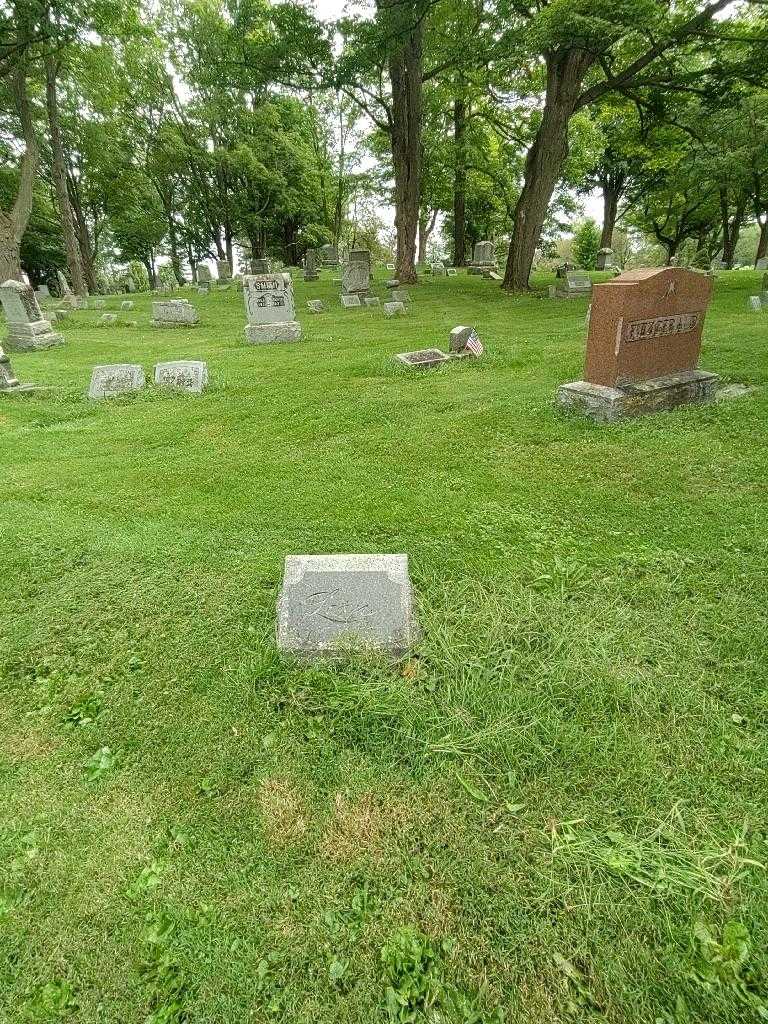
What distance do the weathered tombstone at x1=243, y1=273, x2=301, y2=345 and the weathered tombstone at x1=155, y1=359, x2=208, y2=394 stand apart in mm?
3828

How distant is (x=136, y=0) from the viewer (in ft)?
47.1

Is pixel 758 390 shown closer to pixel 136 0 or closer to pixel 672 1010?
pixel 672 1010

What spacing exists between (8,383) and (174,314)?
767 cm

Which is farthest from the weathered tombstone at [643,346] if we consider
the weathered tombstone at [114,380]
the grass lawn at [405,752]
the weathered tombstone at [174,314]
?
the weathered tombstone at [174,314]

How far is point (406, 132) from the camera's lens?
56.0 ft

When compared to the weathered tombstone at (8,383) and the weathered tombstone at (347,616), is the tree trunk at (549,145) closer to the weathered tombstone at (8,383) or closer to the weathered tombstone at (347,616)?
the weathered tombstone at (8,383)

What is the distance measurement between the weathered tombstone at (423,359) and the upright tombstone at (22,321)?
952 centimetres

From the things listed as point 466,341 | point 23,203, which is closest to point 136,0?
point 23,203

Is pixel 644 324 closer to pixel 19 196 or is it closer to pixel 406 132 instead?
pixel 406 132

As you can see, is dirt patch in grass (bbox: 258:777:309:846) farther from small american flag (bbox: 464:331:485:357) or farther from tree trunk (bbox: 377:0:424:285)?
tree trunk (bbox: 377:0:424:285)

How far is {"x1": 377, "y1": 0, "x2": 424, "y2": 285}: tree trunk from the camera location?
612 inches

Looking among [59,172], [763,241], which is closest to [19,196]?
[59,172]

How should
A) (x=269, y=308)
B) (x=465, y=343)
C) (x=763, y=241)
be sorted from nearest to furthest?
1. (x=465, y=343)
2. (x=269, y=308)
3. (x=763, y=241)

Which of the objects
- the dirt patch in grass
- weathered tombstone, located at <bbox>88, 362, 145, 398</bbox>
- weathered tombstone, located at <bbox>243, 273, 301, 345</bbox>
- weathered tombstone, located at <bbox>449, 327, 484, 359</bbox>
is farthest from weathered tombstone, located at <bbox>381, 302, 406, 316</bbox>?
the dirt patch in grass
